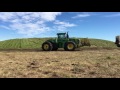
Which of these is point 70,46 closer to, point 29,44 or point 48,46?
point 48,46

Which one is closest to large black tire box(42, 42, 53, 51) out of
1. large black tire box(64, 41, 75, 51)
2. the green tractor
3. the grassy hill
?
the green tractor

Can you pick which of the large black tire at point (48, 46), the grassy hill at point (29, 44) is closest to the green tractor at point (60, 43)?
the large black tire at point (48, 46)

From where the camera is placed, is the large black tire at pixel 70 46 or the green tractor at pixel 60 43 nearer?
the large black tire at pixel 70 46

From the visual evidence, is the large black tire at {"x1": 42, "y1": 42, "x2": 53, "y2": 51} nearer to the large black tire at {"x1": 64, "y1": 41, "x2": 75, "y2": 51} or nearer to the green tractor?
the green tractor

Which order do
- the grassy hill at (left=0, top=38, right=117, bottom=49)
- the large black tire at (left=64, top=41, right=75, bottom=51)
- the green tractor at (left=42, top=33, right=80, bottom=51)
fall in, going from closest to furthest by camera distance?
1. the large black tire at (left=64, top=41, right=75, bottom=51)
2. the green tractor at (left=42, top=33, right=80, bottom=51)
3. the grassy hill at (left=0, top=38, right=117, bottom=49)

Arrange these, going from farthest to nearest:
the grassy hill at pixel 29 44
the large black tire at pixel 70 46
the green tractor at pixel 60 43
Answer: the grassy hill at pixel 29 44
the green tractor at pixel 60 43
the large black tire at pixel 70 46

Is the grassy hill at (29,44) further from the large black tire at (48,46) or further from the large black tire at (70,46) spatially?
the large black tire at (70,46)

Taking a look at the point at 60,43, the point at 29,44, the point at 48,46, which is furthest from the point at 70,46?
the point at 29,44

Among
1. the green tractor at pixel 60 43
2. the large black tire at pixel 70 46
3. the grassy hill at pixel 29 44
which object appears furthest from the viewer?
the grassy hill at pixel 29 44

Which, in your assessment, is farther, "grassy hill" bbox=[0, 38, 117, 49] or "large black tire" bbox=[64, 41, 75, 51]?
"grassy hill" bbox=[0, 38, 117, 49]

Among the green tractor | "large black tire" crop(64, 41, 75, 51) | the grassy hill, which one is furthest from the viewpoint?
the grassy hill

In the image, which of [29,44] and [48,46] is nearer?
[48,46]
